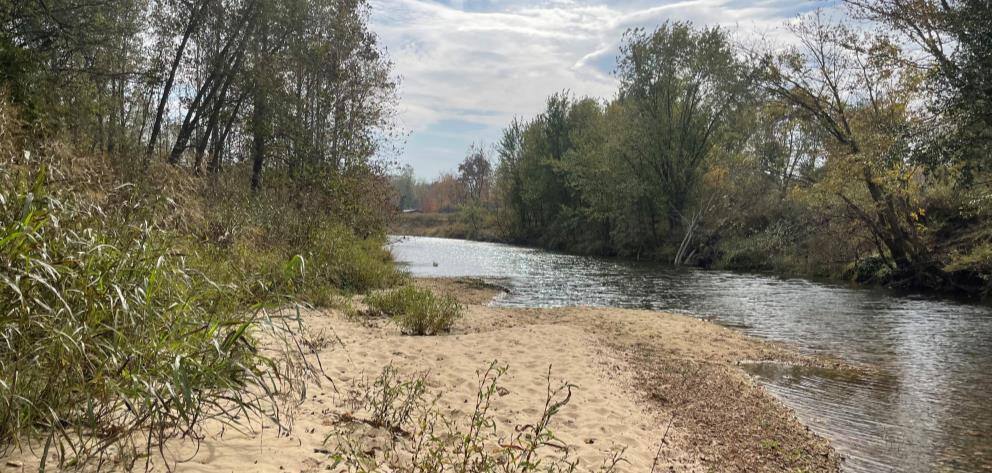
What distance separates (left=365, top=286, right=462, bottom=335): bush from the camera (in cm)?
991

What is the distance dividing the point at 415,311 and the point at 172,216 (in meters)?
4.07

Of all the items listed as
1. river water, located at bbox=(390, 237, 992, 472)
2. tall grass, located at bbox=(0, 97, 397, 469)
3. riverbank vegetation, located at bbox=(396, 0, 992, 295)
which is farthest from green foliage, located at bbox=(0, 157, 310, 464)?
riverbank vegetation, located at bbox=(396, 0, 992, 295)

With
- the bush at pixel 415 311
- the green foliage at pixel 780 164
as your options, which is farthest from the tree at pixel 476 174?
the bush at pixel 415 311

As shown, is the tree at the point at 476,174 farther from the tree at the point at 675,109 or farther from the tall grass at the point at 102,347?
the tall grass at the point at 102,347

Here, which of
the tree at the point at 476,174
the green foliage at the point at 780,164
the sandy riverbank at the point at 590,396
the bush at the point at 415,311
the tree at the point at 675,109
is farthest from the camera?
the tree at the point at 476,174

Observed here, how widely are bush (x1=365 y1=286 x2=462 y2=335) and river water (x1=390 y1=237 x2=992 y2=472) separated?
5.15 metres

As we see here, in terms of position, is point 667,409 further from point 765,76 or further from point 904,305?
point 765,76

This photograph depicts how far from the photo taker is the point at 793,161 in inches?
1309

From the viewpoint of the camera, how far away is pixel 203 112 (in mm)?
22625

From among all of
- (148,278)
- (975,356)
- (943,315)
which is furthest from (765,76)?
(148,278)

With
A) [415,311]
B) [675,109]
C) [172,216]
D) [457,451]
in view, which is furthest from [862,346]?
[675,109]

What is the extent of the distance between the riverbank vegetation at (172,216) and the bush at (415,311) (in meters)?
1.02

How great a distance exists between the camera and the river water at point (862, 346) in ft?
20.6

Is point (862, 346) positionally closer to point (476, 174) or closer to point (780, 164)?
point (780, 164)
